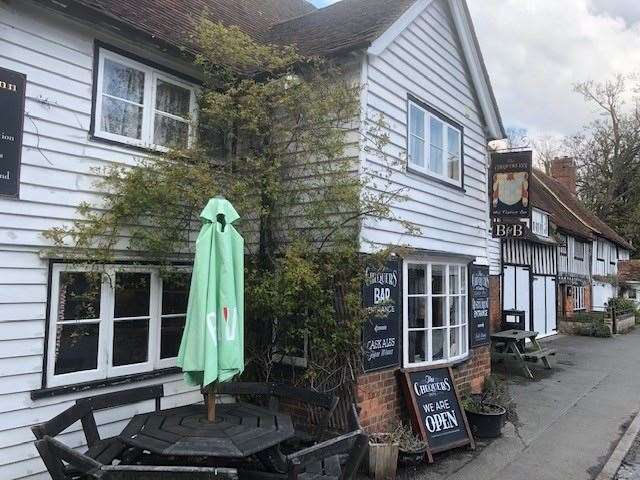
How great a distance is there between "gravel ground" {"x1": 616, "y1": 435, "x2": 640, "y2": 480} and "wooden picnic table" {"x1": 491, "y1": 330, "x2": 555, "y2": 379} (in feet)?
13.9

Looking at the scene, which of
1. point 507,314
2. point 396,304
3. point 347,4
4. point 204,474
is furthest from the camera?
point 507,314

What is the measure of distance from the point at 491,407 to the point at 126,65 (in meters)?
6.54

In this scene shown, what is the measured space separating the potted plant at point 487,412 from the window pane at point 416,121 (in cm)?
393

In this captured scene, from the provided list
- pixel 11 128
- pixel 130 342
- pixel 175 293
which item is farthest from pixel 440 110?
pixel 11 128

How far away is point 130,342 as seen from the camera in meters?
5.84

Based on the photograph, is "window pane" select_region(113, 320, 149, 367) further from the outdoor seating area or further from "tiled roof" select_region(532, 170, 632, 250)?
"tiled roof" select_region(532, 170, 632, 250)

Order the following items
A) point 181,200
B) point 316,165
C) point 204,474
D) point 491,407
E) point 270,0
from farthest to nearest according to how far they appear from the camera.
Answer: point 270,0, point 491,407, point 316,165, point 181,200, point 204,474

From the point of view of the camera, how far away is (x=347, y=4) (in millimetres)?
9094

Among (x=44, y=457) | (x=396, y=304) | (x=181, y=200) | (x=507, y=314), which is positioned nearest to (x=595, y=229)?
(x=507, y=314)

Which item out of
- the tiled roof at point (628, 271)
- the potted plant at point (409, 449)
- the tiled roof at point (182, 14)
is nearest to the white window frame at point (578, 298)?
the tiled roof at point (628, 271)

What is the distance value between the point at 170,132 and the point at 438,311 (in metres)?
4.44

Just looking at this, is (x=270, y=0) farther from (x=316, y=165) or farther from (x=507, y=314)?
(x=507, y=314)

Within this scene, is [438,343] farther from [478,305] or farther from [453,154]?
[453,154]

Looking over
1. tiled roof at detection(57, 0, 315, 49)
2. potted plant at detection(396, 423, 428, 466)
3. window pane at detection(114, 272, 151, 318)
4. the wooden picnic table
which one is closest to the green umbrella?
window pane at detection(114, 272, 151, 318)
